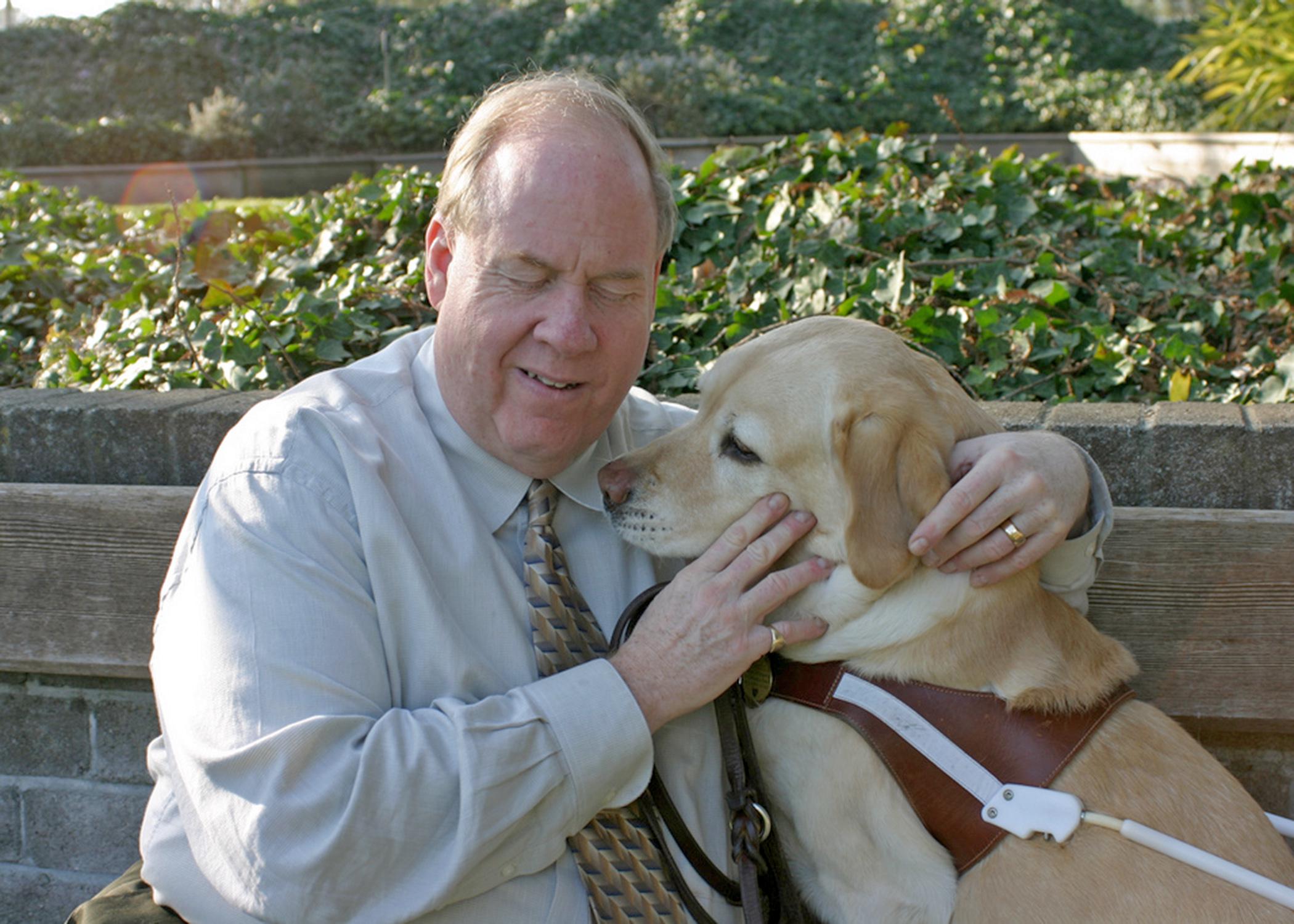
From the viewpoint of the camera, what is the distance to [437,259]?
2.22 m

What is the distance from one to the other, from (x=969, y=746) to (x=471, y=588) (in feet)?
3.00

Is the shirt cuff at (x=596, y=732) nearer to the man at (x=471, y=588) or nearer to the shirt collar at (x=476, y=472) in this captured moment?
the man at (x=471, y=588)

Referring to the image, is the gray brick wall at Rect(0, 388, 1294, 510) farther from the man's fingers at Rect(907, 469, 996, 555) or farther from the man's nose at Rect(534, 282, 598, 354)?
the man's nose at Rect(534, 282, 598, 354)

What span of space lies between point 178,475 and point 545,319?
1384 mm

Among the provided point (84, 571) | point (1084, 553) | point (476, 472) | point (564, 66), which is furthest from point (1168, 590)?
point (564, 66)

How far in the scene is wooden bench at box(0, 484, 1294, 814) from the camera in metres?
2.36

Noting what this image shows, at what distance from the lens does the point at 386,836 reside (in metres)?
1.62

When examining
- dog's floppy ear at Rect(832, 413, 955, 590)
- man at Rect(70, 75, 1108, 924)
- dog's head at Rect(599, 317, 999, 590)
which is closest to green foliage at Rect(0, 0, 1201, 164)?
dog's head at Rect(599, 317, 999, 590)

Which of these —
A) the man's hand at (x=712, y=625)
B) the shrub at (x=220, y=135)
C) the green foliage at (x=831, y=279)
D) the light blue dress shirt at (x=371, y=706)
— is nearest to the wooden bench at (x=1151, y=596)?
the light blue dress shirt at (x=371, y=706)

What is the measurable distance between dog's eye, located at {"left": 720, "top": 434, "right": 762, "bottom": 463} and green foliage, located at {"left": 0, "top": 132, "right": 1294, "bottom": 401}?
1.05 metres

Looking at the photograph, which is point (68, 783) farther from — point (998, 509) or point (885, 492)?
point (998, 509)

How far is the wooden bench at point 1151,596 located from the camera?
2359 mm

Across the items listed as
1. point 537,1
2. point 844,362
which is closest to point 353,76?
point 537,1

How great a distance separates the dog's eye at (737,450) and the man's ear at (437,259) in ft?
2.07
